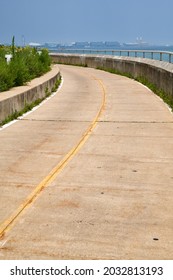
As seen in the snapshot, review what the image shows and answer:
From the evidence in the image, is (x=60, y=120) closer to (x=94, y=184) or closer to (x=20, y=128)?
(x=20, y=128)

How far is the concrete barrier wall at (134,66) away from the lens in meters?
24.9

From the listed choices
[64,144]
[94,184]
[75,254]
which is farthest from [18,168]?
[75,254]

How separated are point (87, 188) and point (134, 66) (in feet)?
102

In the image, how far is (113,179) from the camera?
A: 32.3 feet

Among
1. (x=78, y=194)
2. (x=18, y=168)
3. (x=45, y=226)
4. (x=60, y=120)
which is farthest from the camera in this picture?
(x=60, y=120)

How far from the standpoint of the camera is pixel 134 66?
129 ft

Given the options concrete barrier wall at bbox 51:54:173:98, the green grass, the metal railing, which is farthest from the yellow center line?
the metal railing

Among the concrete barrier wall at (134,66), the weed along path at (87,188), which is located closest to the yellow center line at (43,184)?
the weed along path at (87,188)

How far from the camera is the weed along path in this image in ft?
21.9

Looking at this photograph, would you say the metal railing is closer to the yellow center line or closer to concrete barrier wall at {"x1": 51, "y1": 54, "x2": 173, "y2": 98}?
concrete barrier wall at {"x1": 51, "y1": 54, "x2": 173, "y2": 98}

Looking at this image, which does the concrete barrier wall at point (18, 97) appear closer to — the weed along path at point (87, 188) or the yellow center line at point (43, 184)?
the weed along path at point (87, 188)

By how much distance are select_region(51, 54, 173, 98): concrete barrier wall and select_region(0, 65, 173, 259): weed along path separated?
735 cm

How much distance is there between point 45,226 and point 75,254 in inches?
43.3

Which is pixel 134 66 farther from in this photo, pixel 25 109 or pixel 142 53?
pixel 25 109
